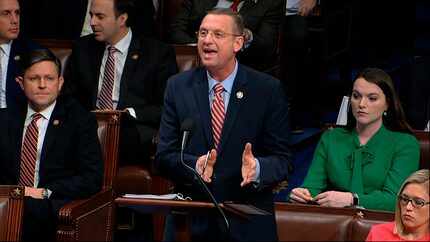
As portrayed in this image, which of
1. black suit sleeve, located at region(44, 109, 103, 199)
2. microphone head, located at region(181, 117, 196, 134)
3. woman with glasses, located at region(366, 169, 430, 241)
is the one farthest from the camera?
black suit sleeve, located at region(44, 109, 103, 199)

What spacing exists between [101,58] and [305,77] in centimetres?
179

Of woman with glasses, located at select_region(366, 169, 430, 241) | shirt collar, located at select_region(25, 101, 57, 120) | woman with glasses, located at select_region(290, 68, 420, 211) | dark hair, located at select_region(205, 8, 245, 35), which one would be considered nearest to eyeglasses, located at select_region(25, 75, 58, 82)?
shirt collar, located at select_region(25, 101, 57, 120)

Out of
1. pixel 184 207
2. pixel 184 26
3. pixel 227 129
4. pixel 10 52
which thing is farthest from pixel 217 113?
pixel 184 26

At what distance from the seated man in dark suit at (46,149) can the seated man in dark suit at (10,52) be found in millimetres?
641

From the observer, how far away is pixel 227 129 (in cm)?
418

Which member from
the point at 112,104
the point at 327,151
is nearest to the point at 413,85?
the point at 327,151

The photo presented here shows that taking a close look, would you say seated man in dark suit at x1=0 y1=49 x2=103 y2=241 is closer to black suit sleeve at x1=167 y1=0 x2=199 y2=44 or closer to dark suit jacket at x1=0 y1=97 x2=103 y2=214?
dark suit jacket at x1=0 y1=97 x2=103 y2=214

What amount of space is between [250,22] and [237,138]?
2.11 metres

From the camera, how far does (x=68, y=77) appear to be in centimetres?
594

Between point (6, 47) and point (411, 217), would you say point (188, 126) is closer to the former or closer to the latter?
point (411, 217)

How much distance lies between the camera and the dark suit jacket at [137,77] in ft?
18.6

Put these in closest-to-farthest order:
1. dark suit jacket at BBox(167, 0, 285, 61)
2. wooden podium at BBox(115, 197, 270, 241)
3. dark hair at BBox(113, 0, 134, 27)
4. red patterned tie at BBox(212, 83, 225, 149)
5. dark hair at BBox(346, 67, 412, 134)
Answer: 1. wooden podium at BBox(115, 197, 270, 241)
2. red patterned tie at BBox(212, 83, 225, 149)
3. dark hair at BBox(346, 67, 412, 134)
4. dark hair at BBox(113, 0, 134, 27)
5. dark suit jacket at BBox(167, 0, 285, 61)

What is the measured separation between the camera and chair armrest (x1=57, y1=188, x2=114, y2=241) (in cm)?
475

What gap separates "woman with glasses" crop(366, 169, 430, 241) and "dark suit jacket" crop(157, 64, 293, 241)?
440mm
